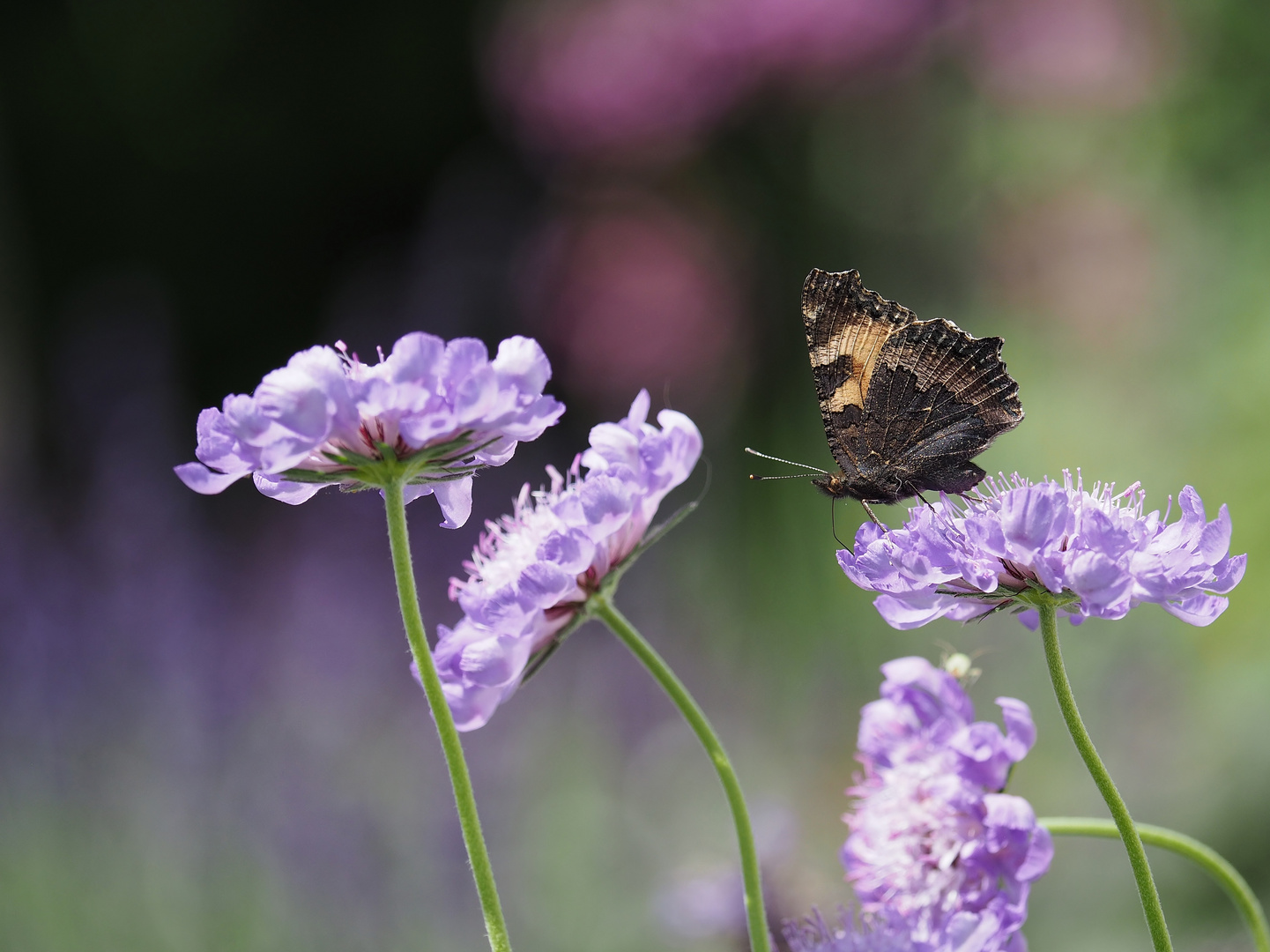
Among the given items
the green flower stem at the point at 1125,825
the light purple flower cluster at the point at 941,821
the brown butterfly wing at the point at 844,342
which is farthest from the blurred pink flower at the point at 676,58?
the green flower stem at the point at 1125,825

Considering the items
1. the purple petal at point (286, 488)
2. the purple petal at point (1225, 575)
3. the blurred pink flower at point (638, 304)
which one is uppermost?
the blurred pink flower at point (638, 304)

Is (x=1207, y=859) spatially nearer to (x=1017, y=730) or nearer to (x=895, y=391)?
(x=1017, y=730)

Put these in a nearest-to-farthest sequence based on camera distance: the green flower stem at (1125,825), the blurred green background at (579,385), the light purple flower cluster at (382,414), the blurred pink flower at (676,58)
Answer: the green flower stem at (1125,825)
the light purple flower cluster at (382,414)
the blurred green background at (579,385)
the blurred pink flower at (676,58)

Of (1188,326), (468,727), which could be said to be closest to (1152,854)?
(1188,326)

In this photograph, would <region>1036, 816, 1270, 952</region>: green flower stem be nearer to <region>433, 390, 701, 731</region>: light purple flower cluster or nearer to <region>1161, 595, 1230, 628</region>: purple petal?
<region>1161, 595, 1230, 628</region>: purple petal

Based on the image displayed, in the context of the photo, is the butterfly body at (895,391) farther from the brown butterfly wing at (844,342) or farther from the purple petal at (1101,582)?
the purple petal at (1101,582)

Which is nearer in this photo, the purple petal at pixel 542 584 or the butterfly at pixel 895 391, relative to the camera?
the purple petal at pixel 542 584

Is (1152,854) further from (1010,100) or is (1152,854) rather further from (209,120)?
(209,120)

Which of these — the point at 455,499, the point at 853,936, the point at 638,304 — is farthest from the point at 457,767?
the point at 638,304
